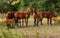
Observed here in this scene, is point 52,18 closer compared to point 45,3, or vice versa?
point 52,18

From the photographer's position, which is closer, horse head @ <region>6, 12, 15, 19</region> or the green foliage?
horse head @ <region>6, 12, 15, 19</region>

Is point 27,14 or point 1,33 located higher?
point 1,33

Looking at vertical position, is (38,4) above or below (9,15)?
below

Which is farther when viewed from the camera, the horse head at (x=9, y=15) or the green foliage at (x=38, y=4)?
the green foliage at (x=38, y=4)

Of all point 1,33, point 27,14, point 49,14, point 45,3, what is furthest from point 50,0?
point 1,33

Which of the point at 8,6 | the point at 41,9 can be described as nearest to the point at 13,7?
the point at 8,6

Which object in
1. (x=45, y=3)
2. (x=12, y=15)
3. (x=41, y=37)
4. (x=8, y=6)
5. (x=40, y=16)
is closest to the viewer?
(x=41, y=37)

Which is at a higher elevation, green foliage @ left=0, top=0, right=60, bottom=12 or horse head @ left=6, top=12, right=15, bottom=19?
horse head @ left=6, top=12, right=15, bottom=19

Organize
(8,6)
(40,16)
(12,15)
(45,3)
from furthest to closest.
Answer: (8,6), (45,3), (40,16), (12,15)

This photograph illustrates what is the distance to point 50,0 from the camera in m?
25.5

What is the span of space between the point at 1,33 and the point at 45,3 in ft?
71.4

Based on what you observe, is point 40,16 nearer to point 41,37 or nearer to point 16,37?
point 41,37

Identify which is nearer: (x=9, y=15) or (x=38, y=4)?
(x=9, y=15)

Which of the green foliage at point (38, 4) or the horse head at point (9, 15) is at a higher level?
the horse head at point (9, 15)
